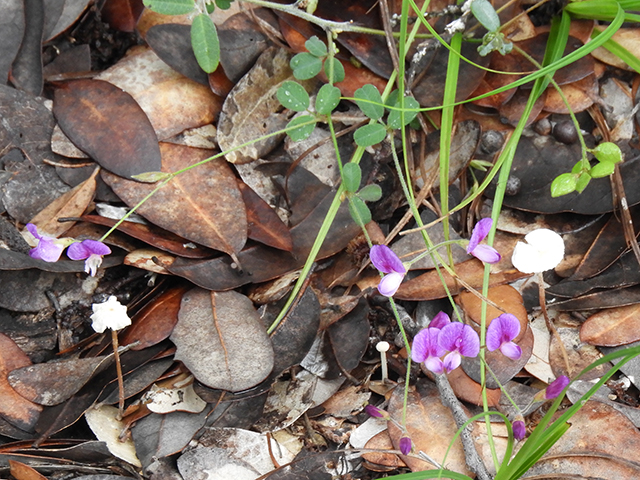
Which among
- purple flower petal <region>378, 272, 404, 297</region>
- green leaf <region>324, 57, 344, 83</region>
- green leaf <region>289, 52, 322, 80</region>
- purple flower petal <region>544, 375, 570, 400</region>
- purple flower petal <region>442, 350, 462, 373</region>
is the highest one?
green leaf <region>289, 52, 322, 80</region>

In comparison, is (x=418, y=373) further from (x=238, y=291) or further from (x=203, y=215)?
(x=203, y=215)

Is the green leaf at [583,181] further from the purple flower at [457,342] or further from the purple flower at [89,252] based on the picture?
the purple flower at [89,252]

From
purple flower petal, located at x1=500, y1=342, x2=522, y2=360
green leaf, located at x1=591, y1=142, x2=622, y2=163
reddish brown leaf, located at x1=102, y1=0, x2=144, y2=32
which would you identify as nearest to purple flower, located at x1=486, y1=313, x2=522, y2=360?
purple flower petal, located at x1=500, y1=342, x2=522, y2=360

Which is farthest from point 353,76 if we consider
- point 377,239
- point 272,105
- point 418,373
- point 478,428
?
point 478,428

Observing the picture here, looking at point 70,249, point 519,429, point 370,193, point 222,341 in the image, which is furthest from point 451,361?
point 70,249

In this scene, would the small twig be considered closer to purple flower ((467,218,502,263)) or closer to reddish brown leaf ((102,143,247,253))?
purple flower ((467,218,502,263))

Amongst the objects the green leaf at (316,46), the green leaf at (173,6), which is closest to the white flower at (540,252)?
the green leaf at (316,46)
